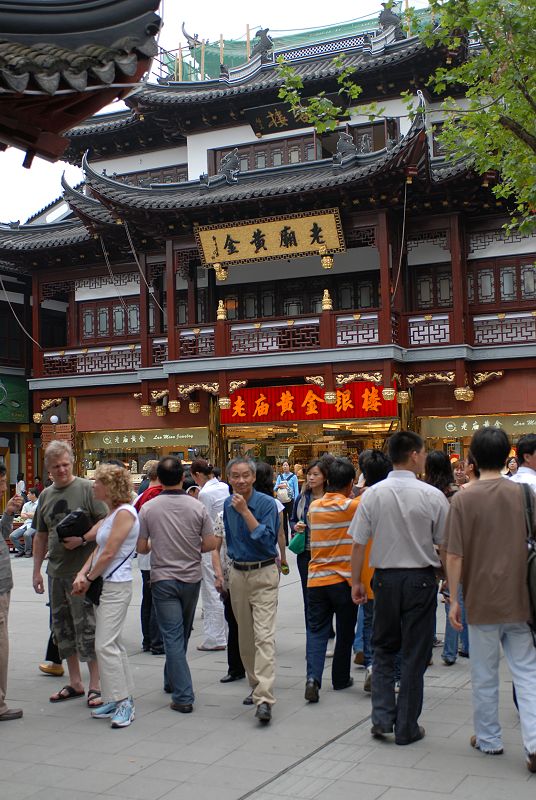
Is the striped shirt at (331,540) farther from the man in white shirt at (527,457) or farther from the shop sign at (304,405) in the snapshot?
the shop sign at (304,405)

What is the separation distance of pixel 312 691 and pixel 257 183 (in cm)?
1710

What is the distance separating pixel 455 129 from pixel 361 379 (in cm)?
795

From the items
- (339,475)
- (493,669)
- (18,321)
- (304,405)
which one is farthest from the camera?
(18,321)

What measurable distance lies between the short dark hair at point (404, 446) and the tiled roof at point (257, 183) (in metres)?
13.6

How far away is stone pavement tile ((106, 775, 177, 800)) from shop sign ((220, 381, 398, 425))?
15.1m

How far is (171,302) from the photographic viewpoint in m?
22.0

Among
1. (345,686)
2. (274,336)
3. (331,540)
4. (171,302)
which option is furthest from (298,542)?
(171,302)

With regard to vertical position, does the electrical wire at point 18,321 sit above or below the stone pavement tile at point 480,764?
above

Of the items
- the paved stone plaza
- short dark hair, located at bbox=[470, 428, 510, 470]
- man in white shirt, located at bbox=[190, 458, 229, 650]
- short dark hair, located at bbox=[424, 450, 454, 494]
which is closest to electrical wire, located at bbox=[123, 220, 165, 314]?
man in white shirt, located at bbox=[190, 458, 229, 650]

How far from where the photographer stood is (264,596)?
21.3ft

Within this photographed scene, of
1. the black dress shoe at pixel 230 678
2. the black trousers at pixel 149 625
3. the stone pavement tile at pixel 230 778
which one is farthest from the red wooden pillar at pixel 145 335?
the stone pavement tile at pixel 230 778

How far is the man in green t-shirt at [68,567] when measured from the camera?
22.6 ft

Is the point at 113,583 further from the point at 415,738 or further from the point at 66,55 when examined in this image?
the point at 66,55

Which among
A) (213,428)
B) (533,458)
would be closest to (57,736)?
(533,458)
